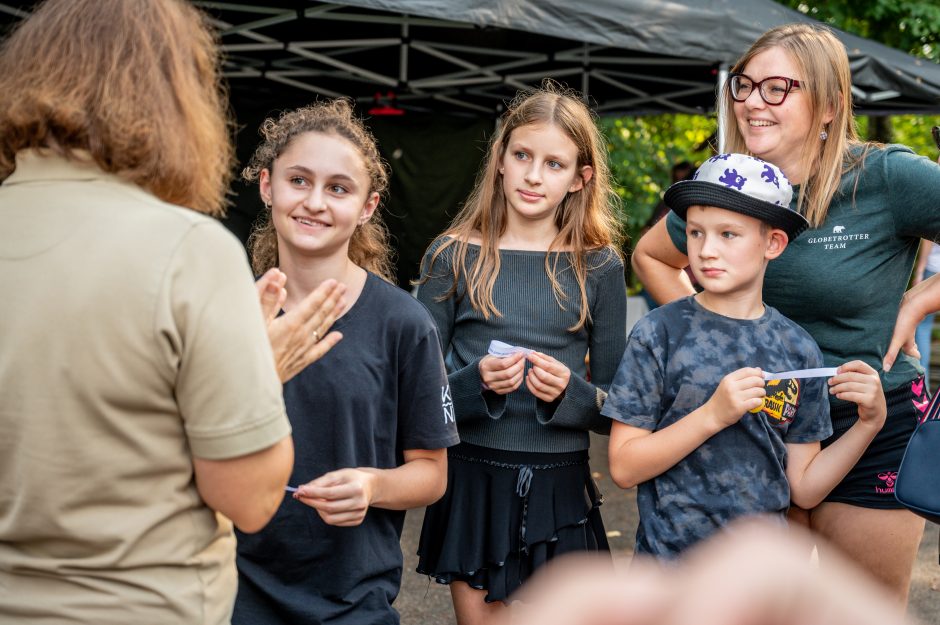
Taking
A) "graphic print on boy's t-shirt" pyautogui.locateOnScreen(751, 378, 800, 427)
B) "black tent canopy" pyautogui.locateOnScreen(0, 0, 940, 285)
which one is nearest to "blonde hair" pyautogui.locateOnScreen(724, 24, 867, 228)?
"graphic print on boy's t-shirt" pyautogui.locateOnScreen(751, 378, 800, 427)

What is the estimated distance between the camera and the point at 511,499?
108 inches

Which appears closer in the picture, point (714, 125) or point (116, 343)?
point (116, 343)

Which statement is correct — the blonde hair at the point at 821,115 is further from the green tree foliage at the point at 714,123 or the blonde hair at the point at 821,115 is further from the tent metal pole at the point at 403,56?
the green tree foliage at the point at 714,123

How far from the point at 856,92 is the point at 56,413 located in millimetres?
8262

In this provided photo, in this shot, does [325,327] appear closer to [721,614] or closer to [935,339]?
[721,614]

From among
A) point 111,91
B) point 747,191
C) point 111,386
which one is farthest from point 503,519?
point 111,91

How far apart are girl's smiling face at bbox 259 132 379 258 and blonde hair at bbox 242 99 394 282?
40 mm

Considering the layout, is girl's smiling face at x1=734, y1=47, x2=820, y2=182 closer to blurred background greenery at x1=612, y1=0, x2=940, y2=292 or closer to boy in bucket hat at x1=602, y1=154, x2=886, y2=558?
boy in bucket hat at x1=602, y1=154, x2=886, y2=558

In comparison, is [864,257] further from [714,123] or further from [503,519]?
[714,123]

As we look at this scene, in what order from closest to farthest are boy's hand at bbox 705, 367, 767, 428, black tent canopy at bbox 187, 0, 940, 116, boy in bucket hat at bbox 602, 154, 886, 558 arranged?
boy's hand at bbox 705, 367, 767, 428
boy in bucket hat at bbox 602, 154, 886, 558
black tent canopy at bbox 187, 0, 940, 116

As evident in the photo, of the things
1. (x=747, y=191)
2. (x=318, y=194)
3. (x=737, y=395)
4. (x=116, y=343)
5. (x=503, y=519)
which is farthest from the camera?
(x=503, y=519)

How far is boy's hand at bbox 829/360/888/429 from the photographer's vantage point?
2305mm

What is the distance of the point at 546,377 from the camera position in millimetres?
2604

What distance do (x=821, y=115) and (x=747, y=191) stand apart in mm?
364
